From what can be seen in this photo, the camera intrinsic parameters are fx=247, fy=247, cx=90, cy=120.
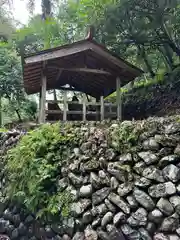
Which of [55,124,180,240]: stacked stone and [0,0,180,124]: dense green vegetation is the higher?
[0,0,180,124]: dense green vegetation

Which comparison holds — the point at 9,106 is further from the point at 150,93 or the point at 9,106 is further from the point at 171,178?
the point at 171,178

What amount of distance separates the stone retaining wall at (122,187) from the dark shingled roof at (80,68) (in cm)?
396

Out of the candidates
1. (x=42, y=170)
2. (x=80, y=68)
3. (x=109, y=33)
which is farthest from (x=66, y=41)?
(x=42, y=170)

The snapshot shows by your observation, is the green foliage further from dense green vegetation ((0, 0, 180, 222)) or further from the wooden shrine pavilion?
the wooden shrine pavilion

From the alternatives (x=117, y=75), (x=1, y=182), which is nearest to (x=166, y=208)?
(x=1, y=182)

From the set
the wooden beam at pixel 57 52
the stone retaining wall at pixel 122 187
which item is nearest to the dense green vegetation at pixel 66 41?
the stone retaining wall at pixel 122 187

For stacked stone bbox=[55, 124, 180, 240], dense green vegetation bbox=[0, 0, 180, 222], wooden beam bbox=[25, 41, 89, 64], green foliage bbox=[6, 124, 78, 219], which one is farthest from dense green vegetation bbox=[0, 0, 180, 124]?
stacked stone bbox=[55, 124, 180, 240]

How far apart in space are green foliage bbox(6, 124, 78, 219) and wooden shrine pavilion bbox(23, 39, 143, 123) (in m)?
2.38

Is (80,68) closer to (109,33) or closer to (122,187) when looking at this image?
(109,33)

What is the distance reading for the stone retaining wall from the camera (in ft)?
10.7

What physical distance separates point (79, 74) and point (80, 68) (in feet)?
6.85

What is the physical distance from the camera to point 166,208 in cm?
320

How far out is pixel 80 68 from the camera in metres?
8.74

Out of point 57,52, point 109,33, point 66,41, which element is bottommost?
point 57,52
